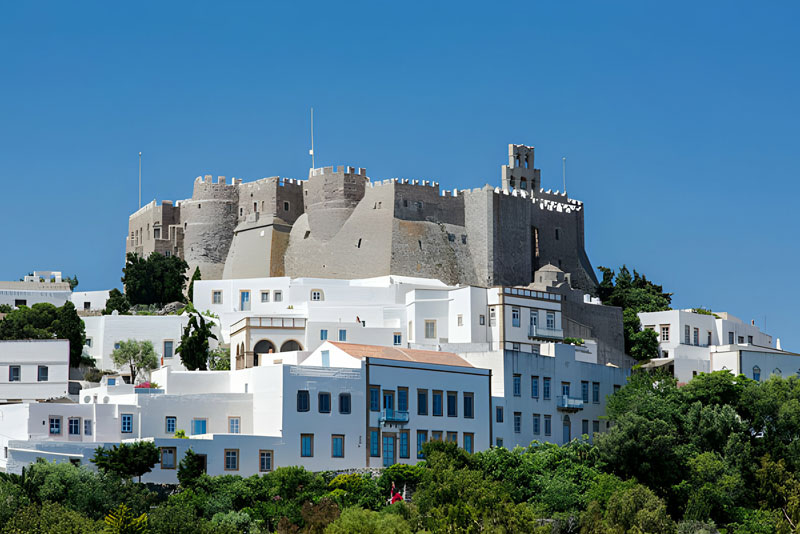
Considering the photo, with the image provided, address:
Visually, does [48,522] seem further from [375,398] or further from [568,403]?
[568,403]

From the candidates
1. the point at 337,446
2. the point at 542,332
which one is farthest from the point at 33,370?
the point at 542,332

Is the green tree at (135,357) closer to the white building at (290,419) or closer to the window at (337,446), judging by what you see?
the white building at (290,419)

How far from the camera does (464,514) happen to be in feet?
166

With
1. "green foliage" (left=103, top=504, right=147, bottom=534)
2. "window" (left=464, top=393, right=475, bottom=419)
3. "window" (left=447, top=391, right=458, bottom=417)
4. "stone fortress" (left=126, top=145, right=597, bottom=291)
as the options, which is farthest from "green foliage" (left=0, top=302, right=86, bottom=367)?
"green foliage" (left=103, top=504, right=147, bottom=534)

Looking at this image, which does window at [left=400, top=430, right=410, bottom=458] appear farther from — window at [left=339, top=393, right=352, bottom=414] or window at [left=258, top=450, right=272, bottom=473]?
window at [left=258, top=450, right=272, bottom=473]

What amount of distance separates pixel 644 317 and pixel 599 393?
761 inches

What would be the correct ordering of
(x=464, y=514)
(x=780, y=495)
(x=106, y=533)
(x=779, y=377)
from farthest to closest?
(x=779, y=377), (x=780, y=495), (x=464, y=514), (x=106, y=533)

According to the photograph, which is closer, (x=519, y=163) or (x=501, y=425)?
(x=501, y=425)

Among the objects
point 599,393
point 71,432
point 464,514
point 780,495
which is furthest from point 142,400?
point 780,495

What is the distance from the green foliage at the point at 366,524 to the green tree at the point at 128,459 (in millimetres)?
7564

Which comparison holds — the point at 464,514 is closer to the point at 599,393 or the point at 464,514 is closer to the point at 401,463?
the point at 401,463

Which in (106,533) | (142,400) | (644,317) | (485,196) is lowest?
(106,533)

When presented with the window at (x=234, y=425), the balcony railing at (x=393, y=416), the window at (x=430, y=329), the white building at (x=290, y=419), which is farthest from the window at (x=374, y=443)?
the window at (x=430, y=329)

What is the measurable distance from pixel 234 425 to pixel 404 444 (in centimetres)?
653
